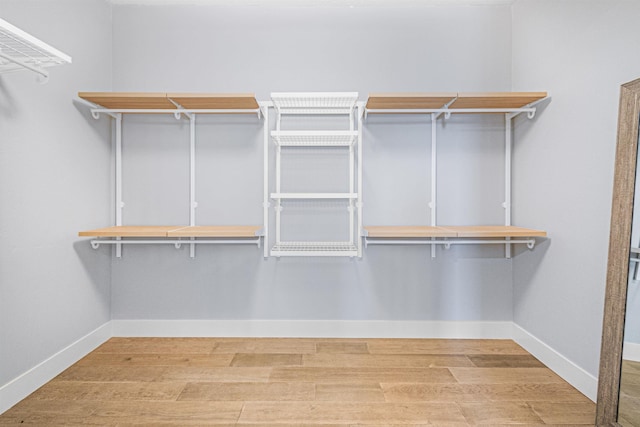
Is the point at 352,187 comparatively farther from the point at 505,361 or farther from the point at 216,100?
the point at 505,361

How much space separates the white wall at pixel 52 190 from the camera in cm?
158

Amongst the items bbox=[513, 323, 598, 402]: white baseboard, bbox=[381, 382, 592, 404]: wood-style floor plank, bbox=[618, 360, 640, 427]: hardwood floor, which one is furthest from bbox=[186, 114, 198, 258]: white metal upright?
bbox=[618, 360, 640, 427]: hardwood floor

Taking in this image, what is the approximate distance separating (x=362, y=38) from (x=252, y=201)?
1.27 m

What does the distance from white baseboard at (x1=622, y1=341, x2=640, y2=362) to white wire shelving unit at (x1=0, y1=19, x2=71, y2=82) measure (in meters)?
2.40

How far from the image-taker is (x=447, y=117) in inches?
86.2

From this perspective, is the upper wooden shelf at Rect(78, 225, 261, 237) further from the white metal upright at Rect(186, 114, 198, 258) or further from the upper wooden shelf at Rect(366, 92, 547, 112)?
the upper wooden shelf at Rect(366, 92, 547, 112)

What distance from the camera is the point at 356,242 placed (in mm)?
2375

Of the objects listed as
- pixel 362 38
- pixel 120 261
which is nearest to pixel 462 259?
pixel 362 38

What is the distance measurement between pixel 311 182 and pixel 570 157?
4.64 feet

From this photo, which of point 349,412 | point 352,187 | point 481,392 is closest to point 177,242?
point 352,187

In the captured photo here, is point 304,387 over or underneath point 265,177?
underneath

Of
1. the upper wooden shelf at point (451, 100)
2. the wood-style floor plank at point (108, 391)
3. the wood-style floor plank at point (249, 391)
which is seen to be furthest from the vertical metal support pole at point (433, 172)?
the wood-style floor plank at point (108, 391)

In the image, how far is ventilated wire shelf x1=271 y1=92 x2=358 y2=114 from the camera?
2012 millimetres

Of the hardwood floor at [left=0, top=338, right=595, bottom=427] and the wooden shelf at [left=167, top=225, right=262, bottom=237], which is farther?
the wooden shelf at [left=167, top=225, right=262, bottom=237]
